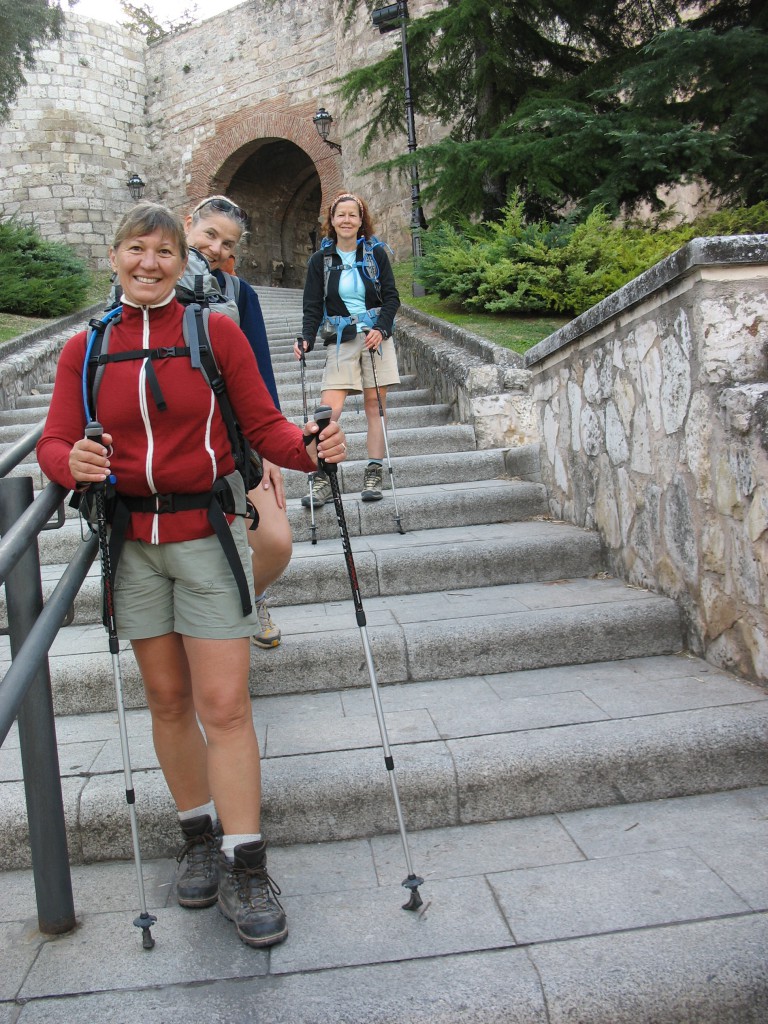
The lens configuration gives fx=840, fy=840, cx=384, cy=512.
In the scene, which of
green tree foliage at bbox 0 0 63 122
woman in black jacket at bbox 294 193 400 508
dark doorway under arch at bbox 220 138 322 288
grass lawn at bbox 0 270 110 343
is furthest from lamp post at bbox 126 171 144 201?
woman in black jacket at bbox 294 193 400 508

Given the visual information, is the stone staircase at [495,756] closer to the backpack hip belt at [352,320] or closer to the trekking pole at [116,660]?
the trekking pole at [116,660]

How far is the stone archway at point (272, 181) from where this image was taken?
2052 cm

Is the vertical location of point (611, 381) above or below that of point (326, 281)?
below

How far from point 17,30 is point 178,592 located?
46.2 feet

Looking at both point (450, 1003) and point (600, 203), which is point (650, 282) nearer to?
point (450, 1003)

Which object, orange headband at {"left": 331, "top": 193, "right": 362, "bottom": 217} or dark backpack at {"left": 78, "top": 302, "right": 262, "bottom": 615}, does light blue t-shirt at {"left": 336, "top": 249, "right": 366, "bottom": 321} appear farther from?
dark backpack at {"left": 78, "top": 302, "right": 262, "bottom": 615}

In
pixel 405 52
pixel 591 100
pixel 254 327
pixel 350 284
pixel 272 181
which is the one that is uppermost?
pixel 272 181

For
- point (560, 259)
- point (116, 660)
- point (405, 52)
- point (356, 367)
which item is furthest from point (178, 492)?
point (405, 52)

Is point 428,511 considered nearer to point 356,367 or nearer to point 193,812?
point 356,367

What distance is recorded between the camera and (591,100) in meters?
9.53

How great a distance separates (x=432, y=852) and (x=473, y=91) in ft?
34.0

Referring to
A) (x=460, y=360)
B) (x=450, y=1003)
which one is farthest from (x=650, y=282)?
(x=460, y=360)

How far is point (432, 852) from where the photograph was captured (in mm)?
2523

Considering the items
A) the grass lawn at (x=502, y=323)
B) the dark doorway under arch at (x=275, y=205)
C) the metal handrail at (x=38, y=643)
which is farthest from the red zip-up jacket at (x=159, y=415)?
the dark doorway under arch at (x=275, y=205)
